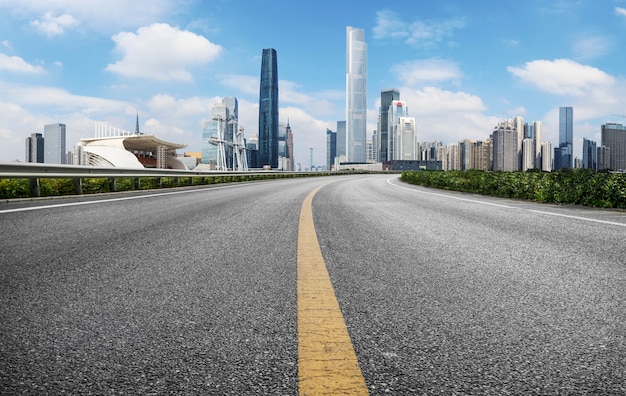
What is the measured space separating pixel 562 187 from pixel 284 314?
11891mm

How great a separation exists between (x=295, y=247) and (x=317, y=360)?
2.59 m

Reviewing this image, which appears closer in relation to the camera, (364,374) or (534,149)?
(364,374)

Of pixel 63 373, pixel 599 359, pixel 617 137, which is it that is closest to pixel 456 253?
pixel 599 359

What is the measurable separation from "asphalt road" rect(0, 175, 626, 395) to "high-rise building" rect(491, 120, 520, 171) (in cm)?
14574

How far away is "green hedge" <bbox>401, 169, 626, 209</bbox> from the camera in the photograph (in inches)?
404

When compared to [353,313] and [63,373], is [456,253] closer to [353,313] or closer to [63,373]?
[353,313]

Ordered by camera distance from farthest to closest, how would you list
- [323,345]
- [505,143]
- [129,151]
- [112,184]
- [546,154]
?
[546,154] → [505,143] → [129,151] → [112,184] → [323,345]

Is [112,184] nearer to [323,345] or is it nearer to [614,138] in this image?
[323,345]

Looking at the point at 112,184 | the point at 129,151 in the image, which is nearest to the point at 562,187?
the point at 112,184

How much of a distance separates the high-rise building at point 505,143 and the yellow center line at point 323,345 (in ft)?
482

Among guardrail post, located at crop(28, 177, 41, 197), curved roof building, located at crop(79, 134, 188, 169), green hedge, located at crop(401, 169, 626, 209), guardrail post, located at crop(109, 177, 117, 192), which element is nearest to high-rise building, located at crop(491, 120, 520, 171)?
curved roof building, located at crop(79, 134, 188, 169)

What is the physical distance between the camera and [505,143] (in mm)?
146375

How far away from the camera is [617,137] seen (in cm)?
15888

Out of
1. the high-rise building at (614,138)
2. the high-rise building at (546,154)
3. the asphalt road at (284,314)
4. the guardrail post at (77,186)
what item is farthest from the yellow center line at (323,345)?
the high-rise building at (614,138)
